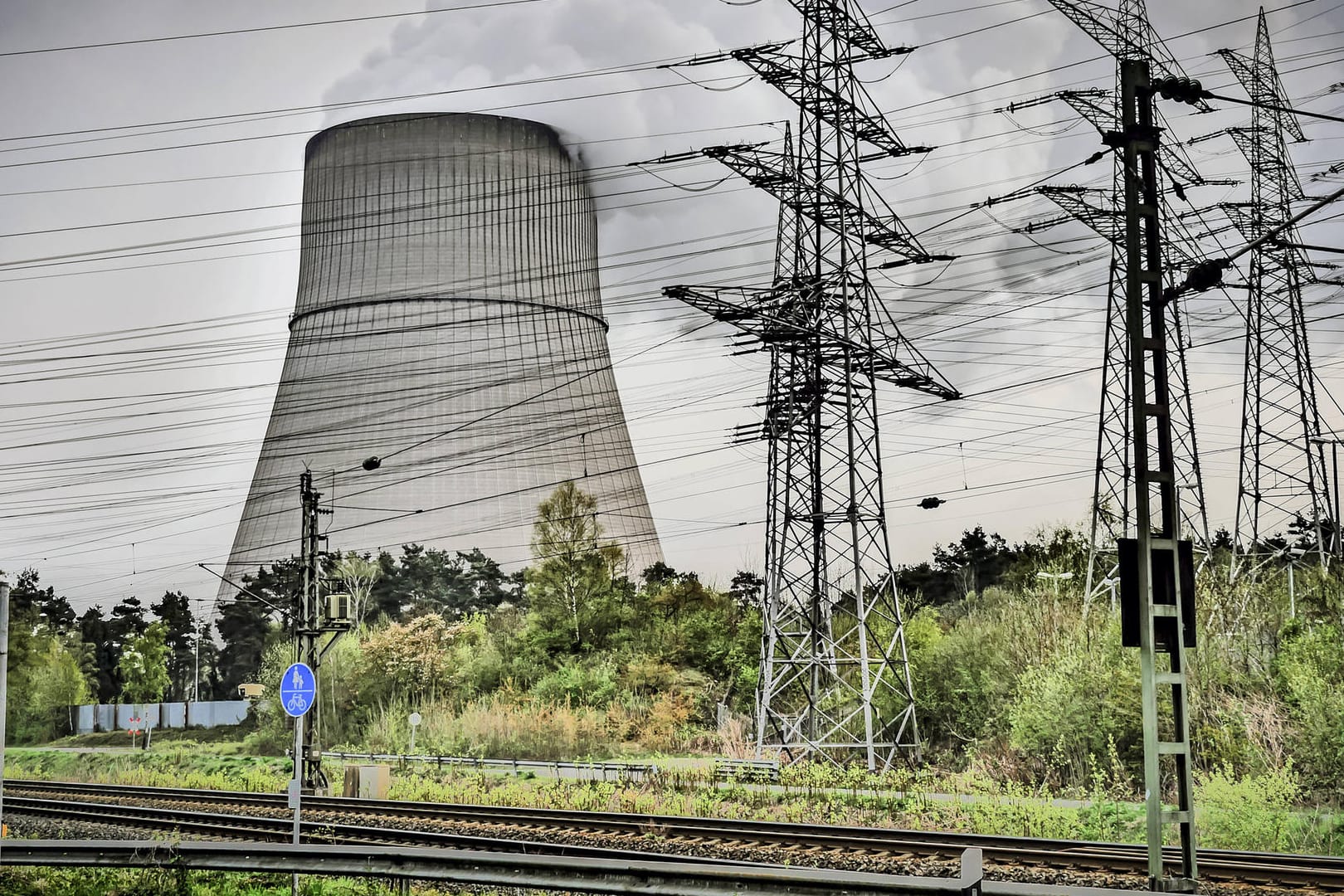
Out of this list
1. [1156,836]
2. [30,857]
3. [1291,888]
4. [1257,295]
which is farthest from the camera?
[1257,295]

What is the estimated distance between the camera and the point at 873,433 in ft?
62.8

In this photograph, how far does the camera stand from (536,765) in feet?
76.5

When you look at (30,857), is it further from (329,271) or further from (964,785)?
(329,271)

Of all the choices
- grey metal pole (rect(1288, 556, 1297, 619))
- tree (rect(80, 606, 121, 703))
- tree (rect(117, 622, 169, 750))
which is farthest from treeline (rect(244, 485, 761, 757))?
tree (rect(80, 606, 121, 703))


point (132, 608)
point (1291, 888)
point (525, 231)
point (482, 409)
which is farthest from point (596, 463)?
point (132, 608)

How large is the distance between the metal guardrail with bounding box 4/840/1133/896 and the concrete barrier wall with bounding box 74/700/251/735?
133 feet

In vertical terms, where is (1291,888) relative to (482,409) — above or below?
below

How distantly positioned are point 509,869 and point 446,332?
2609 centimetres

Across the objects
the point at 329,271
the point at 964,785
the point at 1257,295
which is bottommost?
the point at 964,785

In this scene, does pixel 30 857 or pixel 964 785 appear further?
pixel 964 785

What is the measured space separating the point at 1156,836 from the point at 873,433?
1205 centimetres

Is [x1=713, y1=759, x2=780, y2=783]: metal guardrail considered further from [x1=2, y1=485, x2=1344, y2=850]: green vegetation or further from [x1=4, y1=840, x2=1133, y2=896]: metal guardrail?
[x1=4, y1=840, x2=1133, y2=896]: metal guardrail

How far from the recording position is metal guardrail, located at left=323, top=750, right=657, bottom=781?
2016cm

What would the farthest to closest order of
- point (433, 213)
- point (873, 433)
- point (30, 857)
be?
1. point (433, 213)
2. point (873, 433)
3. point (30, 857)
